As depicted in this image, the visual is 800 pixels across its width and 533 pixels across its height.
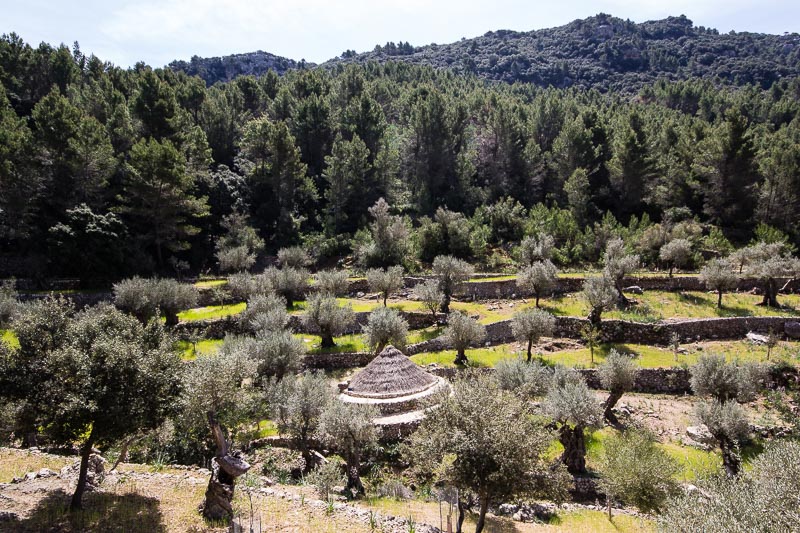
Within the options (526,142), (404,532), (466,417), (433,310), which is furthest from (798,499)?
(526,142)

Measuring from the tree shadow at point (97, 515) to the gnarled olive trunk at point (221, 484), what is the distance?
Result: 130 centimetres

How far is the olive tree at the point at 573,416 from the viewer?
2047 cm

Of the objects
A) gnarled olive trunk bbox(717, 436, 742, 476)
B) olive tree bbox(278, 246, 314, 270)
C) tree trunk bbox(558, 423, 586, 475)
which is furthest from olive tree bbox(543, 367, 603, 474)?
olive tree bbox(278, 246, 314, 270)

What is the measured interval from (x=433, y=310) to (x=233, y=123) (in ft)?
156

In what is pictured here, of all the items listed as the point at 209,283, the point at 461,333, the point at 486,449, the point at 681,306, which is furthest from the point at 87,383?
the point at 681,306

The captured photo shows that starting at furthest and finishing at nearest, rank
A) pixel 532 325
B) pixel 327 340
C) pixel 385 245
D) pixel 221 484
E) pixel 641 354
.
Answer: pixel 385 245
pixel 327 340
pixel 641 354
pixel 532 325
pixel 221 484

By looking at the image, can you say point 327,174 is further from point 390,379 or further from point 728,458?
point 728,458

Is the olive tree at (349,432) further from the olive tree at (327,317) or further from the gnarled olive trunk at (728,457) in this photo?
the gnarled olive trunk at (728,457)

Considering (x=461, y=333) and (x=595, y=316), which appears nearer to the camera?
(x=461, y=333)

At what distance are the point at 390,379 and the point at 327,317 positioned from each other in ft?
27.5

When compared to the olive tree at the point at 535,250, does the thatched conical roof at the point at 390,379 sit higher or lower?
lower

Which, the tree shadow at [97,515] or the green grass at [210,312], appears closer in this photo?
the tree shadow at [97,515]

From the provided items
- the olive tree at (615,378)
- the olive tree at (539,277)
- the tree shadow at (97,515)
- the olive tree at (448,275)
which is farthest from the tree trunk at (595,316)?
the tree shadow at (97,515)

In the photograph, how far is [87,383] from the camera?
12242 millimetres
